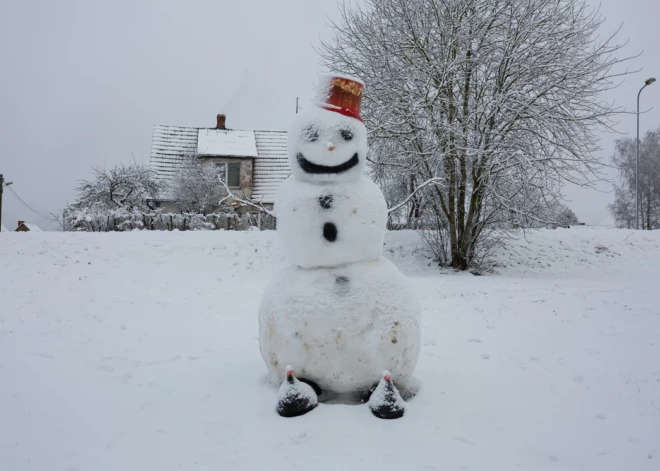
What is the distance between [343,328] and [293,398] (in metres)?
0.62

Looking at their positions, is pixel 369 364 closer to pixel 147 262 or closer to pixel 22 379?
pixel 22 379

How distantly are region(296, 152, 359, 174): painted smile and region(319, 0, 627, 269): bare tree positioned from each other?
22.5ft

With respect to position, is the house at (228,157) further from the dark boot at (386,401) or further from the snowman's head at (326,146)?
the dark boot at (386,401)

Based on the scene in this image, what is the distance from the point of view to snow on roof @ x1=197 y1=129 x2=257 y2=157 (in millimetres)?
21047

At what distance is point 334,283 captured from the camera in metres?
3.44

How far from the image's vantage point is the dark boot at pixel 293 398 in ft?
10.6

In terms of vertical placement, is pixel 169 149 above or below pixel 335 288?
above

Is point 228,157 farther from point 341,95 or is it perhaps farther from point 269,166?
point 341,95


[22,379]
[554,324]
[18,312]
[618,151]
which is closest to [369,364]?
[22,379]

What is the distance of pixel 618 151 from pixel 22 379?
37.6 m

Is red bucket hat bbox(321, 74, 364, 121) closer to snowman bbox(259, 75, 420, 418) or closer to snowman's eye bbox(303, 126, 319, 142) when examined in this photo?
snowman bbox(259, 75, 420, 418)

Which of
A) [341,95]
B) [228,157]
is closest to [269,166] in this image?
[228,157]

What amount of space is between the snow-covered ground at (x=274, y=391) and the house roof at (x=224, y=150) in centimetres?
1181

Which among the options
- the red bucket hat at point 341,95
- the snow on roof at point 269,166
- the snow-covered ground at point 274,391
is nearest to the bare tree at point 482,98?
the snow-covered ground at point 274,391
